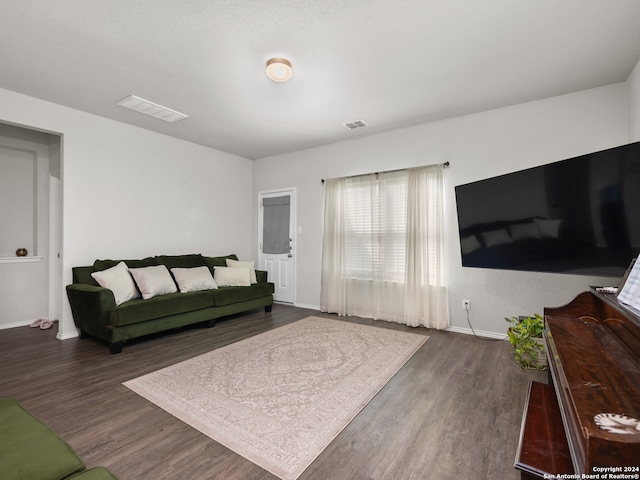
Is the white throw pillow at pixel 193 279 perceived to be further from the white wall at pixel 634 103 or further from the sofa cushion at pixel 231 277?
the white wall at pixel 634 103

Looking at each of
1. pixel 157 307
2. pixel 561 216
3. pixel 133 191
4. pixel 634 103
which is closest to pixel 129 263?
pixel 157 307

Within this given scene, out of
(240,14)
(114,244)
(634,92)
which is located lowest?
(114,244)

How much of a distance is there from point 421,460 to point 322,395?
84cm

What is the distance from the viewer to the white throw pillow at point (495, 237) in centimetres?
273

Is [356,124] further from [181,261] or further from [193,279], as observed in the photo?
[181,261]

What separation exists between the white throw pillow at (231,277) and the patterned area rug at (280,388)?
3.92ft

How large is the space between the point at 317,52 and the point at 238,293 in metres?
3.18

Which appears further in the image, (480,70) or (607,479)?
(480,70)

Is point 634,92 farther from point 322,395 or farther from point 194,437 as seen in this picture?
point 194,437

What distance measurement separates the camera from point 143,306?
3.31 m

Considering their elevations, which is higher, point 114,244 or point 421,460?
point 114,244

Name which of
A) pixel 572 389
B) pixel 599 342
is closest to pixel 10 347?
pixel 572 389

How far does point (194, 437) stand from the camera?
179 centimetres

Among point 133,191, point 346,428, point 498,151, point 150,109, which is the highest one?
point 150,109
